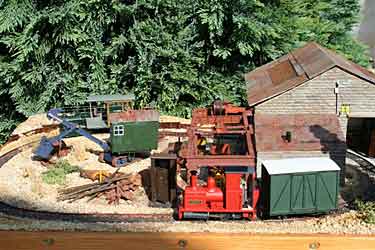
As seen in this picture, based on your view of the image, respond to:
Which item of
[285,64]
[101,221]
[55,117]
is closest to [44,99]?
[55,117]

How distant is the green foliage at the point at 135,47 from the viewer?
2623 centimetres

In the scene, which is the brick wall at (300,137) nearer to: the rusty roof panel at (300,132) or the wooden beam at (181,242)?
the rusty roof panel at (300,132)

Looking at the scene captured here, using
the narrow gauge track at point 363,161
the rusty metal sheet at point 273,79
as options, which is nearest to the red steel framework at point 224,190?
the rusty metal sheet at point 273,79

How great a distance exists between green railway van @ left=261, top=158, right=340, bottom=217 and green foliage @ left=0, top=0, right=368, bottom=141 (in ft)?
45.9

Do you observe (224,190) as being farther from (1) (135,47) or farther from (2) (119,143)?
(1) (135,47)

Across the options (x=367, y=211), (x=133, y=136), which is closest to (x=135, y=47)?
(x=133, y=136)

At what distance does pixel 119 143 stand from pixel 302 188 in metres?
6.73

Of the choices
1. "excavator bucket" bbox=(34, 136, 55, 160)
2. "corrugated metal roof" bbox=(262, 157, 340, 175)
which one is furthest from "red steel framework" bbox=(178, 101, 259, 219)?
"excavator bucket" bbox=(34, 136, 55, 160)

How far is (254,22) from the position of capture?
2648 cm

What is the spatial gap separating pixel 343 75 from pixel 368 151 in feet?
14.4

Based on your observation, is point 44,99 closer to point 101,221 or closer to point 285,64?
point 285,64

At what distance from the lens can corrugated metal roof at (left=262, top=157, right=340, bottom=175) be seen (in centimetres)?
1302

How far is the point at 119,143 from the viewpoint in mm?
17031

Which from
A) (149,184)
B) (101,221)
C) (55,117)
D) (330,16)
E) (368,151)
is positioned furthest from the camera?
(330,16)
